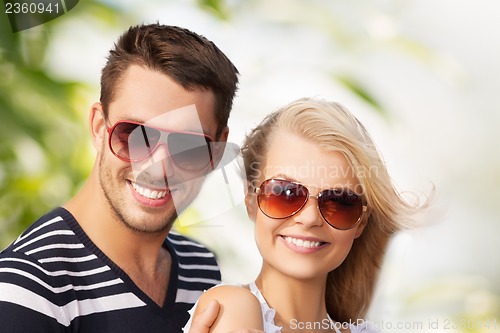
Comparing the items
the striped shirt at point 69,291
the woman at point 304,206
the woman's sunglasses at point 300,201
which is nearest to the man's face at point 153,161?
the striped shirt at point 69,291

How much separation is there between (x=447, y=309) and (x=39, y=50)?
6.03 ft

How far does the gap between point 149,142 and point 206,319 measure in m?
0.60

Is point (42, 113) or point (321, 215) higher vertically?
point (42, 113)

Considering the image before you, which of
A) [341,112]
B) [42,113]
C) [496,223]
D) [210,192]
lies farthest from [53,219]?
[496,223]

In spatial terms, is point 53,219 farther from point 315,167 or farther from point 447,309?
point 447,309

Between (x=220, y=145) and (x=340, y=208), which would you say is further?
(x=220, y=145)

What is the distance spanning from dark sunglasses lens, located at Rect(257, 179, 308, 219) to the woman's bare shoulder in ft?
0.57

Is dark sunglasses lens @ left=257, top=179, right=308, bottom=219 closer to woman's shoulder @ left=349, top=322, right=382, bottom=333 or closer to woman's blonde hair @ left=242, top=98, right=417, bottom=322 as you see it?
woman's blonde hair @ left=242, top=98, right=417, bottom=322

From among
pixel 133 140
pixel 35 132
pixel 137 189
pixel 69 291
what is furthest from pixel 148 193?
pixel 35 132

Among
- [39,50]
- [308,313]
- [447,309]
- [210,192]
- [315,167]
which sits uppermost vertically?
[39,50]

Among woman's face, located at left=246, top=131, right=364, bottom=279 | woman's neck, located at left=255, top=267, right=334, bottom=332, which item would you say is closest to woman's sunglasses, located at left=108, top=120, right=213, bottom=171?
woman's face, located at left=246, top=131, right=364, bottom=279

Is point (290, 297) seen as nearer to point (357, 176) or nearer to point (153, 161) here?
point (357, 176)

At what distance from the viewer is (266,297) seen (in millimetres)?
1604

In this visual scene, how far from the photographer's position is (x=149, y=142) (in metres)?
1.91
